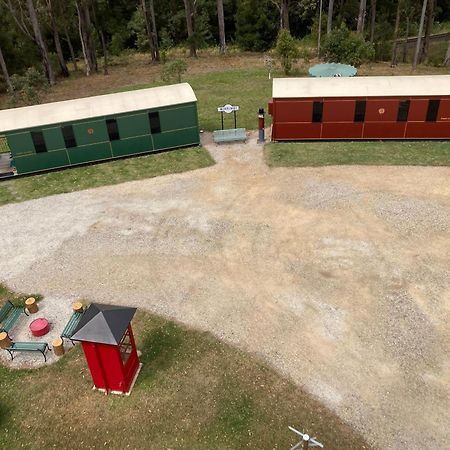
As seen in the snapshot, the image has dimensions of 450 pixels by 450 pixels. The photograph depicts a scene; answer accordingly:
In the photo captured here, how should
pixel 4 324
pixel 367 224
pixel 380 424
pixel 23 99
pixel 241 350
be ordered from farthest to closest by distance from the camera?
pixel 23 99, pixel 367 224, pixel 4 324, pixel 241 350, pixel 380 424

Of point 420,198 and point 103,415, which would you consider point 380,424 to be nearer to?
point 103,415

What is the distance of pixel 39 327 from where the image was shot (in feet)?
44.1

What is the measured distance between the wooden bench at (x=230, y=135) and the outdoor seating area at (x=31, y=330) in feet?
46.9

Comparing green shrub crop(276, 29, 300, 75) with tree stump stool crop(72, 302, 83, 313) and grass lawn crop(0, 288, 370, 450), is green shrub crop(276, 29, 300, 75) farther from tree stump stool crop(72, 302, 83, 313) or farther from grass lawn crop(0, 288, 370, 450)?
grass lawn crop(0, 288, 370, 450)

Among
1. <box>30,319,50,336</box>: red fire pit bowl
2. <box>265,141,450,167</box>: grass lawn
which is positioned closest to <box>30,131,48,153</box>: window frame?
<box>265,141,450,167</box>: grass lawn

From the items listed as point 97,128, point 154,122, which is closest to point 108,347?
point 97,128

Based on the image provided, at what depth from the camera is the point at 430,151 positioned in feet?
77.0

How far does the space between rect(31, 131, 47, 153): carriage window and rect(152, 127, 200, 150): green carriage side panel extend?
5.79 m

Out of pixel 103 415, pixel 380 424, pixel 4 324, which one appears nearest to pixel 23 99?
pixel 4 324

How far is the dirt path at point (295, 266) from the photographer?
11719 mm

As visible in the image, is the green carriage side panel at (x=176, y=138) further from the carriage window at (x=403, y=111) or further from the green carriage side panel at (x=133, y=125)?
the carriage window at (x=403, y=111)

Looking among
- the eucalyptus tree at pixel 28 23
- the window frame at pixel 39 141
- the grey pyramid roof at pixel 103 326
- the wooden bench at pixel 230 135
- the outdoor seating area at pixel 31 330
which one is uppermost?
the eucalyptus tree at pixel 28 23

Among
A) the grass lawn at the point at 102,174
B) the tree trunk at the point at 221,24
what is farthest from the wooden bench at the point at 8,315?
the tree trunk at the point at 221,24

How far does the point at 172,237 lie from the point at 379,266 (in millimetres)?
8047
